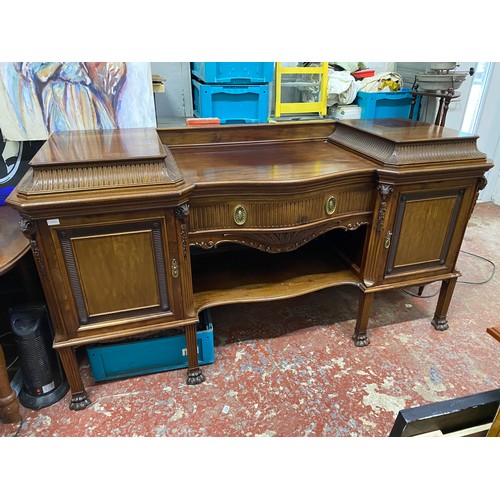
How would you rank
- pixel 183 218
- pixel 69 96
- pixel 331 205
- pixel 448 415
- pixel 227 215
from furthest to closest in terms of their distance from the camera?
pixel 69 96 < pixel 331 205 < pixel 227 215 < pixel 183 218 < pixel 448 415

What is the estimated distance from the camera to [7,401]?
5.03 ft

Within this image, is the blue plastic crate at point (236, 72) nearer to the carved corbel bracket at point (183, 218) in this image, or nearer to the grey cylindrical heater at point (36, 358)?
the carved corbel bracket at point (183, 218)

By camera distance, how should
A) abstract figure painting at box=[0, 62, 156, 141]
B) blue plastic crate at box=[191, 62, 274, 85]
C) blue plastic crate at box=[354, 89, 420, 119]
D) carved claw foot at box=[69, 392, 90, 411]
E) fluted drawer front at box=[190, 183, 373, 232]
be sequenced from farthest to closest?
blue plastic crate at box=[354, 89, 420, 119], blue plastic crate at box=[191, 62, 274, 85], abstract figure painting at box=[0, 62, 156, 141], carved claw foot at box=[69, 392, 90, 411], fluted drawer front at box=[190, 183, 373, 232]

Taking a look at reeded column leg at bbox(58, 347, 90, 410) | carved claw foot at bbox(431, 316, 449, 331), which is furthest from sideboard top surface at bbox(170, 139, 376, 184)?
carved claw foot at bbox(431, 316, 449, 331)

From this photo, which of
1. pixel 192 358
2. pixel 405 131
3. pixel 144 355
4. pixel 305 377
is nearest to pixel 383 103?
pixel 405 131

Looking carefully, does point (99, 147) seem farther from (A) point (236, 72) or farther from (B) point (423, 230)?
(B) point (423, 230)

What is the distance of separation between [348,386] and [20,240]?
1.51 metres

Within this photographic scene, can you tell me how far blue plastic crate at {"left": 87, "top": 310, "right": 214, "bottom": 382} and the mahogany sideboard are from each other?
98 mm

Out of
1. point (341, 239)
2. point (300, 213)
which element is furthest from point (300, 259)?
point (300, 213)

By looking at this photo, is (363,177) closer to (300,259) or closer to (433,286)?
(300,259)

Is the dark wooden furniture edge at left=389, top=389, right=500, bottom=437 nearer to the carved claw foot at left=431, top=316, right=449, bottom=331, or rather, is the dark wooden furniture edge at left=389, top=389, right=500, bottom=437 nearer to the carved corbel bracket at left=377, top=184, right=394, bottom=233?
the carved corbel bracket at left=377, top=184, right=394, bottom=233

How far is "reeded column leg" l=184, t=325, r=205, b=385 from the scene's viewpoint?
5.58ft

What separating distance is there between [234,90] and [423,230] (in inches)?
47.1

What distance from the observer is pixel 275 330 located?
213cm
